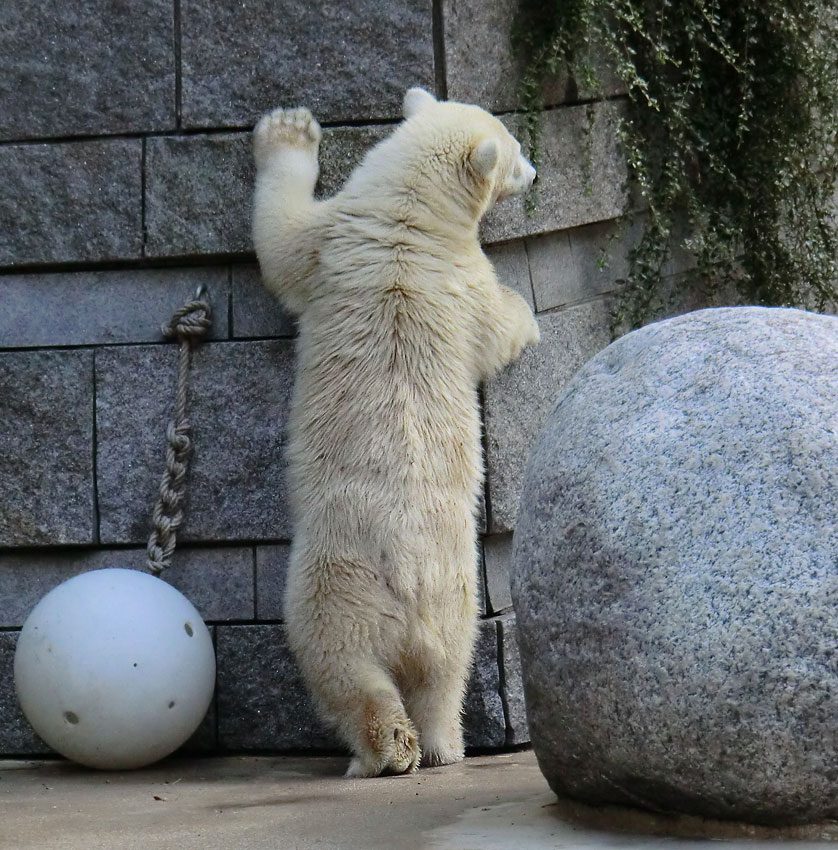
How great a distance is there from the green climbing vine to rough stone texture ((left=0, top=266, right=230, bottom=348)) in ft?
5.45

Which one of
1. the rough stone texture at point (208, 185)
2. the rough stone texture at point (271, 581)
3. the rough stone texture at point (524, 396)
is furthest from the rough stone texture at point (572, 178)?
the rough stone texture at point (271, 581)

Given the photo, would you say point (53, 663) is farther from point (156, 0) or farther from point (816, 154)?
point (816, 154)

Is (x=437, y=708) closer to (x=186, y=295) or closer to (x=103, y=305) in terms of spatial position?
(x=186, y=295)

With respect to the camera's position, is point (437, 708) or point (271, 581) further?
point (271, 581)

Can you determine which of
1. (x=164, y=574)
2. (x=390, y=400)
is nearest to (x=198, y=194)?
(x=390, y=400)

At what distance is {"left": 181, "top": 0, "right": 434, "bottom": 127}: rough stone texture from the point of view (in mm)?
4953

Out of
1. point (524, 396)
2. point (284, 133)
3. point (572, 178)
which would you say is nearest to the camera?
point (284, 133)

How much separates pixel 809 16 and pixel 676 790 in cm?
405

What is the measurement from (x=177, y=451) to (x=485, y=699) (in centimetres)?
151

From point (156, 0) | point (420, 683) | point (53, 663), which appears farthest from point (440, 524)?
point (156, 0)

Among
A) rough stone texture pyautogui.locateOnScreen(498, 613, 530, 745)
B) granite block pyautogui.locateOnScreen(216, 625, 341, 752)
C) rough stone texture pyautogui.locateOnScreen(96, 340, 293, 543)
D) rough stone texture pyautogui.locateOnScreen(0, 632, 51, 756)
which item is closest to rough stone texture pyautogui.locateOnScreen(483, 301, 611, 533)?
rough stone texture pyautogui.locateOnScreen(498, 613, 530, 745)

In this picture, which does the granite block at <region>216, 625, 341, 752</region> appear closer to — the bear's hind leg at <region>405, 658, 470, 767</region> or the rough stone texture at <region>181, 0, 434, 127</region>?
the bear's hind leg at <region>405, 658, 470, 767</region>

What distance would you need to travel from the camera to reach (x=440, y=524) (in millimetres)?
4508

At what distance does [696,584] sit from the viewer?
2957mm
